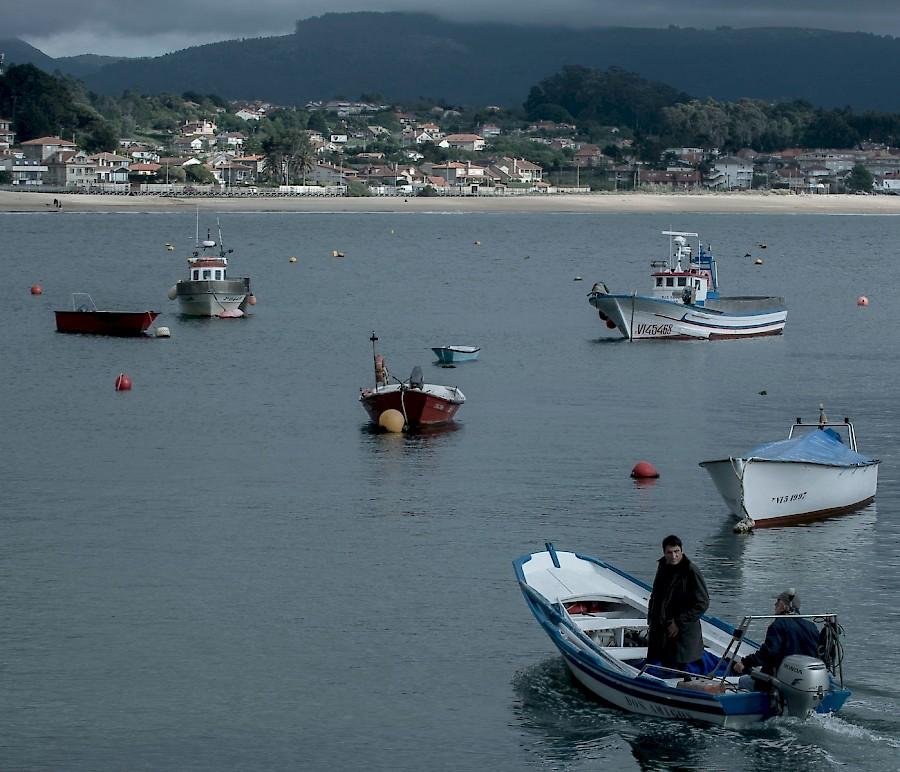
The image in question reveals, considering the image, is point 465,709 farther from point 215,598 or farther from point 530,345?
point 530,345

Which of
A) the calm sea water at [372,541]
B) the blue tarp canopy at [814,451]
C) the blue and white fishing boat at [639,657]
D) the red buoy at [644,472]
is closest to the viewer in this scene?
the blue and white fishing boat at [639,657]

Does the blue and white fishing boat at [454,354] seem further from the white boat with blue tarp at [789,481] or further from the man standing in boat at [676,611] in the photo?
the man standing in boat at [676,611]

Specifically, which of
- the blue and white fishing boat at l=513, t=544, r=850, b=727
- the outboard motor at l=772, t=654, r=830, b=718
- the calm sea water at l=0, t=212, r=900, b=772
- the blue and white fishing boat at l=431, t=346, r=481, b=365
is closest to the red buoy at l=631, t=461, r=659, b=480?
the calm sea water at l=0, t=212, r=900, b=772

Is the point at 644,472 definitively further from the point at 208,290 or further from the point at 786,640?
the point at 208,290

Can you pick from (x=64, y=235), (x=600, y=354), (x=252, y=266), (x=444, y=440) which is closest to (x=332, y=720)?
(x=444, y=440)

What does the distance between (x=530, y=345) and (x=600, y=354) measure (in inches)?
158

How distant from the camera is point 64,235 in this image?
15288cm

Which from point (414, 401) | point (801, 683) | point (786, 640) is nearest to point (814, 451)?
point (786, 640)

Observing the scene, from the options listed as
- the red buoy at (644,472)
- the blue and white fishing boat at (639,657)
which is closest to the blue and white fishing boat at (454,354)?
the red buoy at (644,472)

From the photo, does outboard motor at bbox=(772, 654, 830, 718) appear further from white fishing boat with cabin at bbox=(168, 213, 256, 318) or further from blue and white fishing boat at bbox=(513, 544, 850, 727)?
white fishing boat with cabin at bbox=(168, 213, 256, 318)

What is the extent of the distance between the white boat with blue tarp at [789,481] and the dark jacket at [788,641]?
404 inches

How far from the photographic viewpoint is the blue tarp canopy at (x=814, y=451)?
1153 inches

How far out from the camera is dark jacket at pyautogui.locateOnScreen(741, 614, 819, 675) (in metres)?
18.4

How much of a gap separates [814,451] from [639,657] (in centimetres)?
1090
